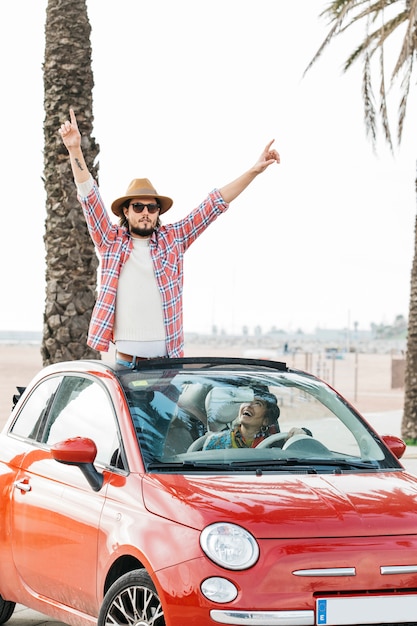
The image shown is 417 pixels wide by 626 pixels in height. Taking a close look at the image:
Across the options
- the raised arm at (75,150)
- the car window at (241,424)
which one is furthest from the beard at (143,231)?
the car window at (241,424)

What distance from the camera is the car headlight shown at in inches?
186

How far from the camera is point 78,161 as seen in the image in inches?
304

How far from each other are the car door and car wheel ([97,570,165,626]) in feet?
0.85

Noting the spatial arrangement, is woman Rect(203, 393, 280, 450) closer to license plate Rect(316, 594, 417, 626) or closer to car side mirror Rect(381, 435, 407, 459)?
car side mirror Rect(381, 435, 407, 459)

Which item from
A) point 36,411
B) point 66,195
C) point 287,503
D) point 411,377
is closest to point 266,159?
point 36,411

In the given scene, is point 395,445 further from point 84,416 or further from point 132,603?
point 132,603

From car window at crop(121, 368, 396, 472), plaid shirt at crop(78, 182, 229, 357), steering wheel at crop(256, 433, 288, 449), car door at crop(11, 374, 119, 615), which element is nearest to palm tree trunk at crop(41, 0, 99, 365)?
plaid shirt at crop(78, 182, 229, 357)

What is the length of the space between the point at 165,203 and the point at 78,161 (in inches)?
26.1

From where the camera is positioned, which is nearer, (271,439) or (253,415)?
(271,439)

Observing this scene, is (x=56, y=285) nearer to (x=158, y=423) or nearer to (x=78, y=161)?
(x=78, y=161)

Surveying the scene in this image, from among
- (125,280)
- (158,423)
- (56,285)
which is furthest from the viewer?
(56,285)

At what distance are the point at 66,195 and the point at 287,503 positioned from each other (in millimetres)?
8490

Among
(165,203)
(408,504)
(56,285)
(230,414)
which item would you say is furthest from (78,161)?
(56,285)

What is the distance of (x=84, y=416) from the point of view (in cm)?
616
